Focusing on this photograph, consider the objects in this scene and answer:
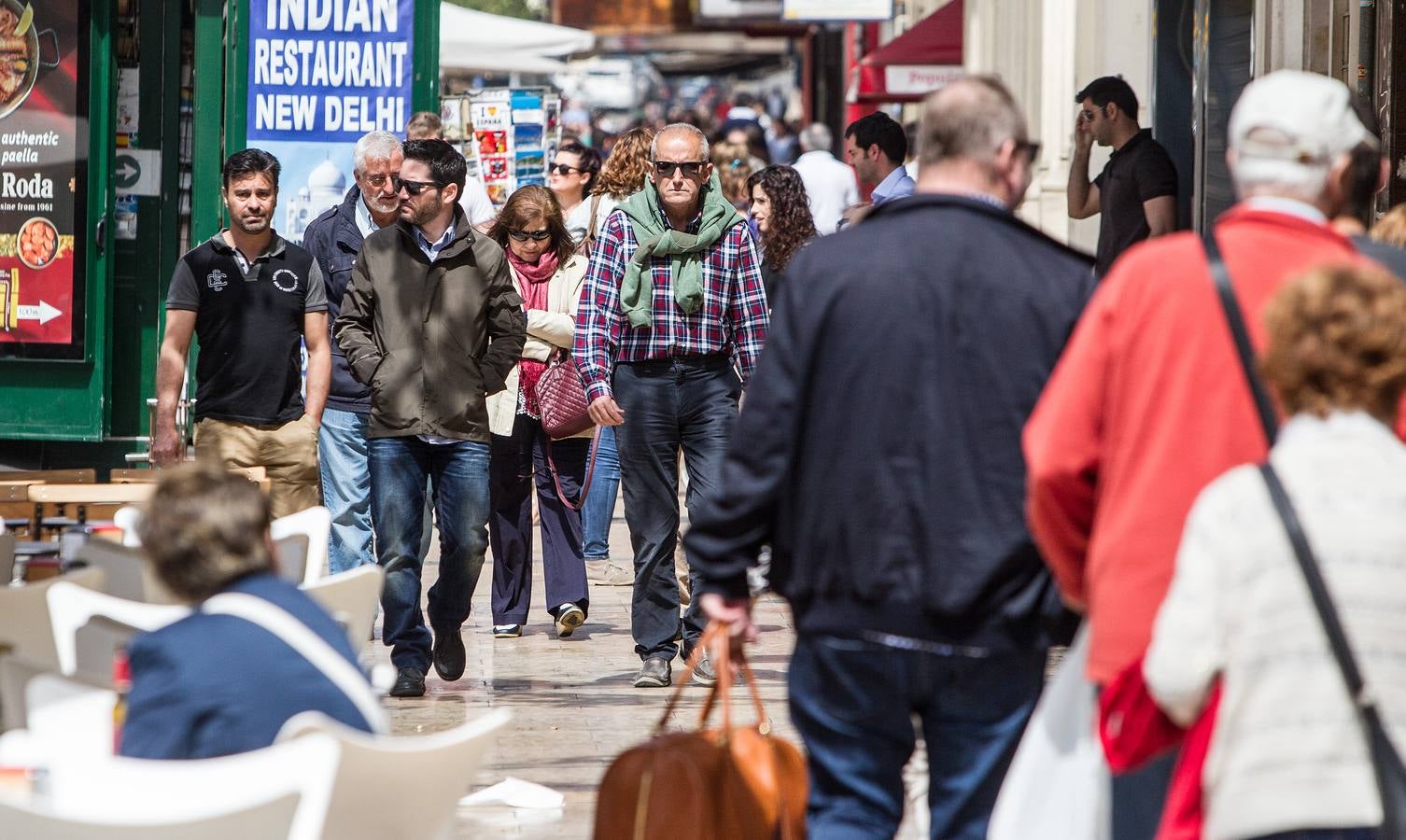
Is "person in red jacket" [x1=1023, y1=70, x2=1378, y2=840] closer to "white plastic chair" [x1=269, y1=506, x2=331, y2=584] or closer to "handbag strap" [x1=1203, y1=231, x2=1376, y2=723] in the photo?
"handbag strap" [x1=1203, y1=231, x2=1376, y2=723]

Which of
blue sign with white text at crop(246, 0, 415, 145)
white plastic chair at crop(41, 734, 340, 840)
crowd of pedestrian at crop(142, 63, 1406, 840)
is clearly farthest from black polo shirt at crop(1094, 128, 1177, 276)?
white plastic chair at crop(41, 734, 340, 840)

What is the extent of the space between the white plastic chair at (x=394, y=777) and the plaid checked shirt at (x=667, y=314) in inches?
173

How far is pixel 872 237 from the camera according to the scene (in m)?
3.99

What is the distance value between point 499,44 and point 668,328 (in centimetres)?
1269

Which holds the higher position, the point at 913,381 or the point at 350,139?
the point at 350,139

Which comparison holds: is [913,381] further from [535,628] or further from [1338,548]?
[535,628]

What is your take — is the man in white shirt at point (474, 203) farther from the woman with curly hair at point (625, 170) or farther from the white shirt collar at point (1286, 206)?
the white shirt collar at point (1286, 206)

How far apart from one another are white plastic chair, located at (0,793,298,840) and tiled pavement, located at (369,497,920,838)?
2.78m

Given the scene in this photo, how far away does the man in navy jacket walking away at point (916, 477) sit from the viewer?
153 inches

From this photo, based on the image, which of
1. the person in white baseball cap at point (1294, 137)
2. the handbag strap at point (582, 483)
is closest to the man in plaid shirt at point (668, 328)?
the handbag strap at point (582, 483)

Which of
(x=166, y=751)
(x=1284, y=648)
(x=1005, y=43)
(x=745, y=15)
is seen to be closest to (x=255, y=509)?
(x=166, y=751)

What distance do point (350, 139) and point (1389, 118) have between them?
5045 millimetres

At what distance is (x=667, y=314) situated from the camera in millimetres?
7766

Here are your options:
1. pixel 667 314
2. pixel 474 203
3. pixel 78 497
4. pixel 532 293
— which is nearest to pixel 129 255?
pixel 474 203
